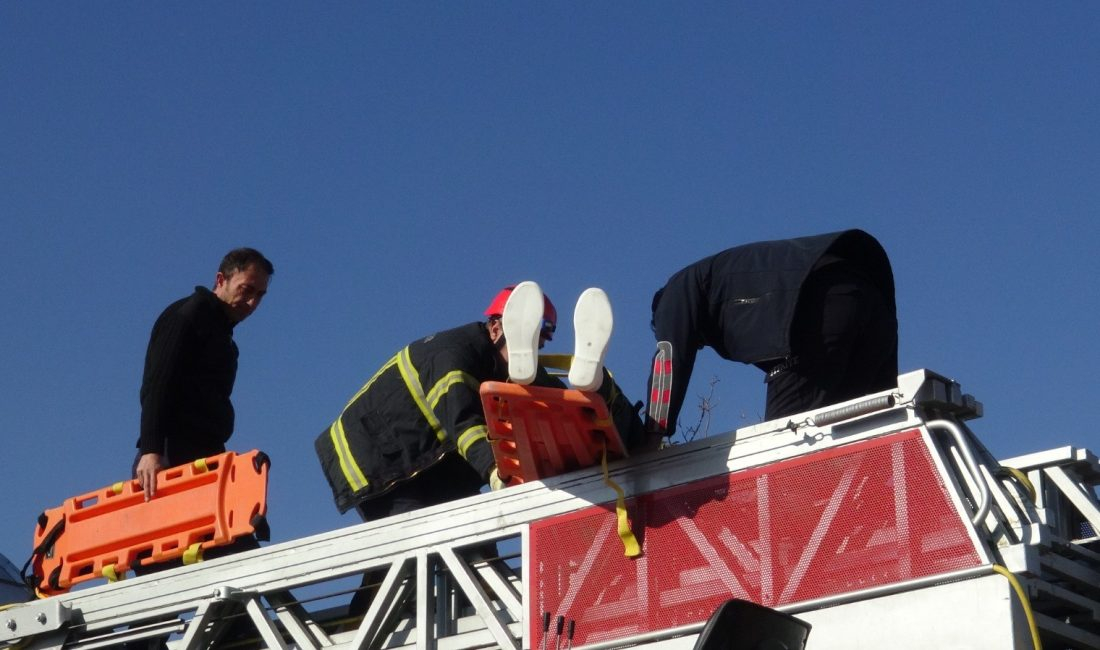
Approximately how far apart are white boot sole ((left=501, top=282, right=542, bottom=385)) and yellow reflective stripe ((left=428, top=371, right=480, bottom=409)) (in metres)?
1.27

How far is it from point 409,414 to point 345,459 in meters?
0.38

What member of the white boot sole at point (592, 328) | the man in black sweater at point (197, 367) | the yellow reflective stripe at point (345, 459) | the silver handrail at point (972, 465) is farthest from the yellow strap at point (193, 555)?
the silver handrail at point (972, 465)

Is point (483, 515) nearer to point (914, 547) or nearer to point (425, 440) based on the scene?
point (425, 440)

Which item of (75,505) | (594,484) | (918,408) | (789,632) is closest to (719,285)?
(594,484)

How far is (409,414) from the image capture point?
6.73 meters

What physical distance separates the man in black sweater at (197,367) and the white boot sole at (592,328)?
104 inches

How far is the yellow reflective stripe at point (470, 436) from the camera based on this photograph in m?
6.27

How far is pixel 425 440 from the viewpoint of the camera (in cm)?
670

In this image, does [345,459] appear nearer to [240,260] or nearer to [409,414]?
[409,414]

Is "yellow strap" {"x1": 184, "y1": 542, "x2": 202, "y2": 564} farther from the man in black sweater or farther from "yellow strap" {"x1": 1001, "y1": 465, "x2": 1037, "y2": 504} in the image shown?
"yellow strap" {"x1": 1001, "y1": 465, "x2": 1037, "y2": 504}

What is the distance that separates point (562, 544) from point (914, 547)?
134 cm

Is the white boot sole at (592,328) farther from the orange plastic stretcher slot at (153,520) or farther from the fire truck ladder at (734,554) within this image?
the orange plastic stretcher slot at (153,520)

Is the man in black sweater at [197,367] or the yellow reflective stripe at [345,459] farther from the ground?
the man in black sweater at [197,367]

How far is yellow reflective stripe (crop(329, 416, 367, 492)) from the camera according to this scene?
6.79 m
